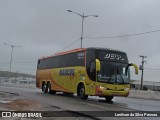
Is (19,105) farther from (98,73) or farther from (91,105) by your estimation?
(98,73)

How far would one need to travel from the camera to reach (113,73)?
80.7ft

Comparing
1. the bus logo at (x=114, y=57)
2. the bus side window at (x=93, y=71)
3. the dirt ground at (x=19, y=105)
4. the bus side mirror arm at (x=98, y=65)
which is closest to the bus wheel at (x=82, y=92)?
the bus side window at (x=93, y=71)

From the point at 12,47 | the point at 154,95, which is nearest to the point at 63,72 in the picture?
the point at 154,95

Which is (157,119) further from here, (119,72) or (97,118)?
(119,72)

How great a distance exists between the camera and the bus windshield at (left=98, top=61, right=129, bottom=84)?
80.2 feet

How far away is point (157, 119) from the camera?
14.4m

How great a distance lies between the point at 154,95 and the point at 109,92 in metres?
17.7

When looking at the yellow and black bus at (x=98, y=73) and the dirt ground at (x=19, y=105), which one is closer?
the dirt ground at (x=19, y=105)

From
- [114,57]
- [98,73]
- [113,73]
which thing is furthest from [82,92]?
[114,57]

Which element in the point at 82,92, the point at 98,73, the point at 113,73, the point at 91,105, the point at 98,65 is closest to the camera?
the point at 91,105

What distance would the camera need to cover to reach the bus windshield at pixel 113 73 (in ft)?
80.2

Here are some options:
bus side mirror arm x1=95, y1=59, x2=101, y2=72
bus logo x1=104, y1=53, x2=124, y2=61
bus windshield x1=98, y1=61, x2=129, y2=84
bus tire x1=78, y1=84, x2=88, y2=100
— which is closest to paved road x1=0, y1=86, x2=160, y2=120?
bus tire x1=78, y1=84, x2=88, y2=100

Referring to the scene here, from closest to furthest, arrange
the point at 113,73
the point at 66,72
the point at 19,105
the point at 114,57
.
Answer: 1. the point at 19,105
2. the point at 113,73
3. the point at 114,57
4. the point at 66,72

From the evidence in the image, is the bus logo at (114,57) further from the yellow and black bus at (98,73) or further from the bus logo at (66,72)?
the bus logo at (66,72)
